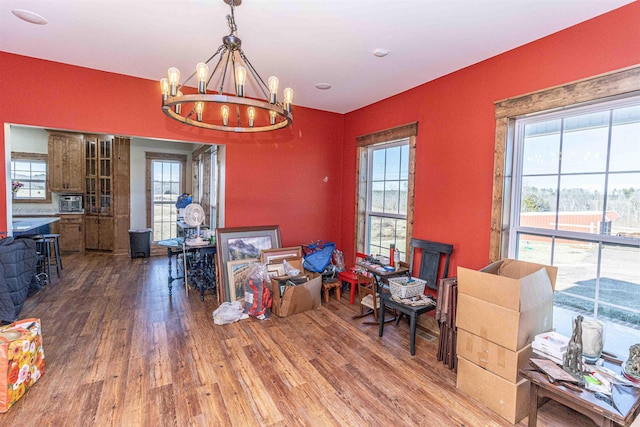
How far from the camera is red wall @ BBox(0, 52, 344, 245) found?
10.3 feet

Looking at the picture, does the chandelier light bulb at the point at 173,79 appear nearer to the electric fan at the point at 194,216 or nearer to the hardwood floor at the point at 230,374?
the hardwood floor at the point at 230,374

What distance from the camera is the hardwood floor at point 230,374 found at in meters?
2.00

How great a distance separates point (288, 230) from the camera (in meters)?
4.73

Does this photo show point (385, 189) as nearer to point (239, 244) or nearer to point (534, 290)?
point (239, 244)

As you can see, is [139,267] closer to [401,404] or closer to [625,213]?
[401,404]

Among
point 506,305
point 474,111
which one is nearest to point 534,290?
point 506,305

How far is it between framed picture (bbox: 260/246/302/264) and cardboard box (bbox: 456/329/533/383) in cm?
248

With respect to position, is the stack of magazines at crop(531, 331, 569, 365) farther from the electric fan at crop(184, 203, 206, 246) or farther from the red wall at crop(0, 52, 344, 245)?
the electric fan at crop(184, 203, 206, 246)

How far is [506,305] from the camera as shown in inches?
79.0

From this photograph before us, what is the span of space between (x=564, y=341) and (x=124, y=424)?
2.85m

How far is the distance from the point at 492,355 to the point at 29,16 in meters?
4.32

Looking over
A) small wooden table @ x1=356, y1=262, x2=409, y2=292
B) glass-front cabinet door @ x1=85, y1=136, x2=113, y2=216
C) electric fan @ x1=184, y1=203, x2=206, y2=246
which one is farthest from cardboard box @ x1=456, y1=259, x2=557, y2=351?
glass-front cabinet door @ x1=85, y1=136, x2=113, y2=216

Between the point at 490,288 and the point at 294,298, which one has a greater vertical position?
the point at 490,288

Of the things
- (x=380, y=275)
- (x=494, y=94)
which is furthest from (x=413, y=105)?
(x=380, y=275)
